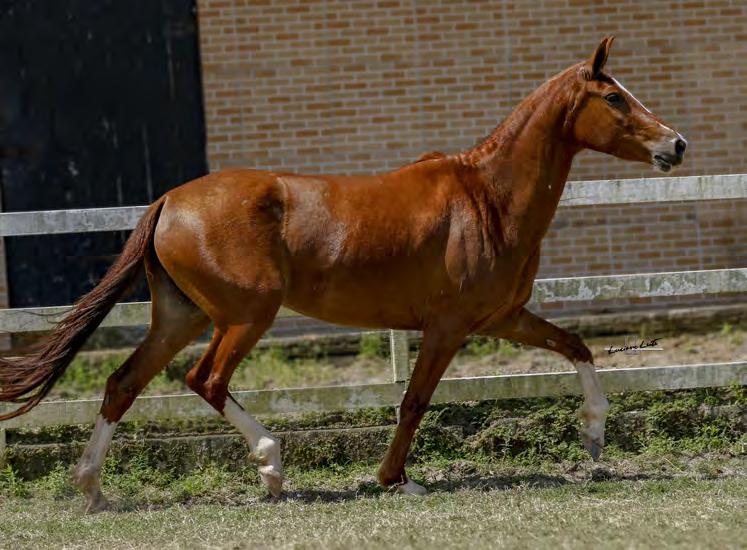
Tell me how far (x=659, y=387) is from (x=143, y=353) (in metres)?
3.08

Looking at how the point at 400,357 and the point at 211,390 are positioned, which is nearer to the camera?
the point at 211,390

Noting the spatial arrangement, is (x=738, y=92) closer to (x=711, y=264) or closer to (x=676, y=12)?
(x=676, y=12)

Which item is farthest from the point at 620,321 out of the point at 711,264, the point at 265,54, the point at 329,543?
the point at 329,543

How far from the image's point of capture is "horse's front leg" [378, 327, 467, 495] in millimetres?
6254

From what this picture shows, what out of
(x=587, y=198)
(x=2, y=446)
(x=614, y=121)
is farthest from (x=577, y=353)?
(x=2, y=446)

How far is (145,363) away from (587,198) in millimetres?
2817

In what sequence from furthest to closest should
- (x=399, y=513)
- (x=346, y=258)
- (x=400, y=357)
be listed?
1. (x=400, y=357)
2. (x=346, y=258)
3. (x=399, y=513)

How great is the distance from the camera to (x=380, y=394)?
7.15m

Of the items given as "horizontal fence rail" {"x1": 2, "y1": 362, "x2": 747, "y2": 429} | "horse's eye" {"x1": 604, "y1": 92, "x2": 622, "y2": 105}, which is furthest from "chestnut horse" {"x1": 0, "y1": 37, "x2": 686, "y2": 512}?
"horizontal fence rail" {"x1": 2, "y1": 362, "x2": 747, "y2": 429}

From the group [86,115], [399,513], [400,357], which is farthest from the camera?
[86,115]

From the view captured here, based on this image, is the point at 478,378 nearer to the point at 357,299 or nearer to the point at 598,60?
the point at 357,299

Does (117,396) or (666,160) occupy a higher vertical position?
(666,160)

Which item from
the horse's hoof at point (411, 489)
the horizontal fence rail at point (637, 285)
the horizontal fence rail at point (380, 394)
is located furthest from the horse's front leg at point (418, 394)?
the horizontal fence rail at point (637, 285)

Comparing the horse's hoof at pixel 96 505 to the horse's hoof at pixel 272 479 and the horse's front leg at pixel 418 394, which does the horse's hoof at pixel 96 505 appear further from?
the horse's front leg at pixel 418 394
